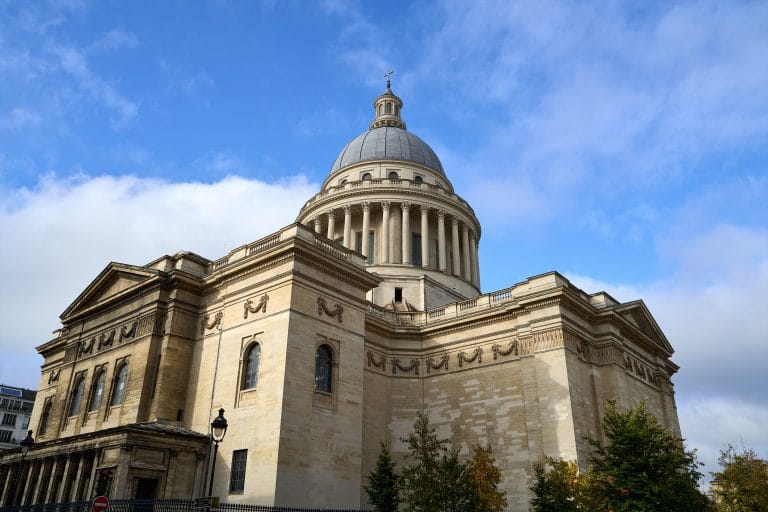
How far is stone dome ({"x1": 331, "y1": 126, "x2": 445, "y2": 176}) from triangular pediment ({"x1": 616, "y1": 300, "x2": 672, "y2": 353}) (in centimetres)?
2338

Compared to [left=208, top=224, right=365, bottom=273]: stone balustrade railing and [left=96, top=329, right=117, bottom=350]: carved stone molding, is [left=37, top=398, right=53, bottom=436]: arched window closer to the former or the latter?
[left=96, top=329, right=117, bottom=350]: carved stone molding

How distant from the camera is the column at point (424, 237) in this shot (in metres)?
46.2

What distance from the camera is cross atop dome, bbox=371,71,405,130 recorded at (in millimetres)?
60281

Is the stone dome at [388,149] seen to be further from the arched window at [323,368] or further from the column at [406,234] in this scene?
the arched window at [323,368]

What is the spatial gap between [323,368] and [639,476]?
44.2 feet

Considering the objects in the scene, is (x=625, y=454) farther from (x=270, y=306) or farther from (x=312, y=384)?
(x=270, y=306)

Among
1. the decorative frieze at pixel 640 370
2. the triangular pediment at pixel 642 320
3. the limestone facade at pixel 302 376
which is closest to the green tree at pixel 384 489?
the limestone facade at pixel 302 376

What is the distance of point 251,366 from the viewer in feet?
89.6

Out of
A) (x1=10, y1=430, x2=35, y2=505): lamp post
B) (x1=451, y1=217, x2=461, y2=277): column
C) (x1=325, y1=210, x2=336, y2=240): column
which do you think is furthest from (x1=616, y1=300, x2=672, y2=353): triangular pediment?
(x1=10, y1=430, x2=35, y2=505): lamp post

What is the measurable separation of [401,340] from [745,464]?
20.4 meters

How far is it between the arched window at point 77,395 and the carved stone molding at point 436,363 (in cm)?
1915

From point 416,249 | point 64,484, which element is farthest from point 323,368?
point 416,249

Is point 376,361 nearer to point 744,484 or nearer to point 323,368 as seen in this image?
point 323,368

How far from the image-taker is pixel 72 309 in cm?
3662
